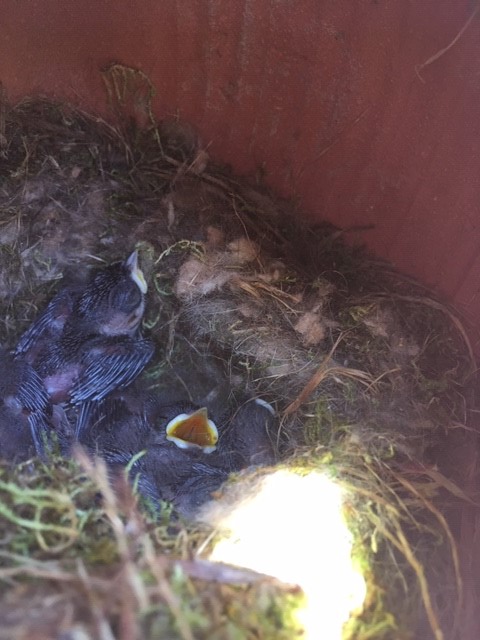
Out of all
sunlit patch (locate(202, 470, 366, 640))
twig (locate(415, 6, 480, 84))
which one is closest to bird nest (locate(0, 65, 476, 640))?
sunlit patch (locate(202, 470, 366, 640))

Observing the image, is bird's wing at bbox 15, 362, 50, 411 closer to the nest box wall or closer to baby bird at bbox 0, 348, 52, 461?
baby bird at bbox 0, 348, 52, 461

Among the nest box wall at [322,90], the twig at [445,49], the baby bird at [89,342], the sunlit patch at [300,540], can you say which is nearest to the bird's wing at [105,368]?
the baby bird at [89,342]

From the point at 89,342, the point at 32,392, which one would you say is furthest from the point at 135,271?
the point at 32,392

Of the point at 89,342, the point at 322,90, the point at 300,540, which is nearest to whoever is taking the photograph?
the point at 300,540

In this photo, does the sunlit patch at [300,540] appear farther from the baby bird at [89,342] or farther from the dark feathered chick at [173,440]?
the baby bird at [89,342]

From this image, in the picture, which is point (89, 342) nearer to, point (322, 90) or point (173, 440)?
point (173, 440)

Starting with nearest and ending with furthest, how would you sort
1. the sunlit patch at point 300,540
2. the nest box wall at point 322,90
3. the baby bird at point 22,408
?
1. the sunlit patch at point 300,540
2. the nest box wall at point 322,90
3. the baby bird at point 22,408

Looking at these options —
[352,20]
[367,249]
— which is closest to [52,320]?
[367,249]
